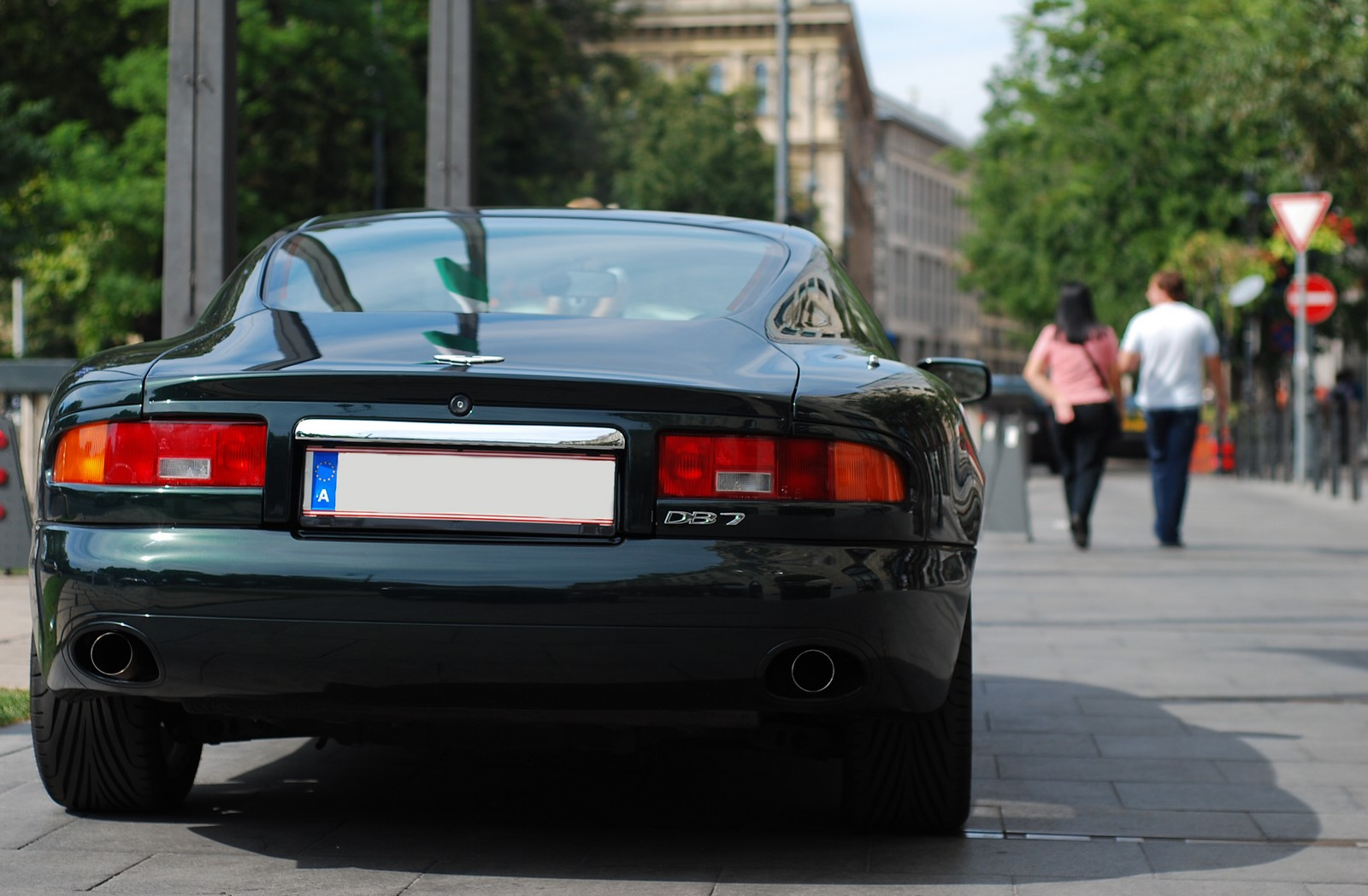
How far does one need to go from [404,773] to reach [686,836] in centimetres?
104

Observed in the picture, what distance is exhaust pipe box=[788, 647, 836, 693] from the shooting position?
3.92 m

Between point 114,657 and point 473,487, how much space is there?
2.57 ft

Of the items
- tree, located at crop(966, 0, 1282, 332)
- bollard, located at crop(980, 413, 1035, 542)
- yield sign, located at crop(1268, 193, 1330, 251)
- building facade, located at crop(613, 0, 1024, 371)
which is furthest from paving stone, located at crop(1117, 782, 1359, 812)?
building facade, located at crop(613, 0, 1024, 371)

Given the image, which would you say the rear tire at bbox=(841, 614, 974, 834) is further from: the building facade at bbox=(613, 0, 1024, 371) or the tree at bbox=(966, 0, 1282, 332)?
the building facade at bbox=(613, 0, 1024, 371)

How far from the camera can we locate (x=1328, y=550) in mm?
13734

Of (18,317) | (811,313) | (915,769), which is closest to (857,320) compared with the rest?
(811,313)

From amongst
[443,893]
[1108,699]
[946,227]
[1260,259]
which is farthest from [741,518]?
[946,227]

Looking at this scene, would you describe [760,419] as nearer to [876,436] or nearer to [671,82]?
[876,436]

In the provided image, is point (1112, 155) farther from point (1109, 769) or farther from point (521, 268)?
point (521, 268)

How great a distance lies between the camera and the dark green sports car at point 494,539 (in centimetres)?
380

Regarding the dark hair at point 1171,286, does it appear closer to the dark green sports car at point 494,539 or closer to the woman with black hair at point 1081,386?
the woman with black hair at point 1081,386

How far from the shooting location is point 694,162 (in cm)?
5297

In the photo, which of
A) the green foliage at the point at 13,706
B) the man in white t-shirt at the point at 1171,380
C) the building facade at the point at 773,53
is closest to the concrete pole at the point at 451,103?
the man in white t-shirt at the point at 1171,380

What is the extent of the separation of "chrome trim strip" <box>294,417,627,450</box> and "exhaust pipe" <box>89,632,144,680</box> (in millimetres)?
620
